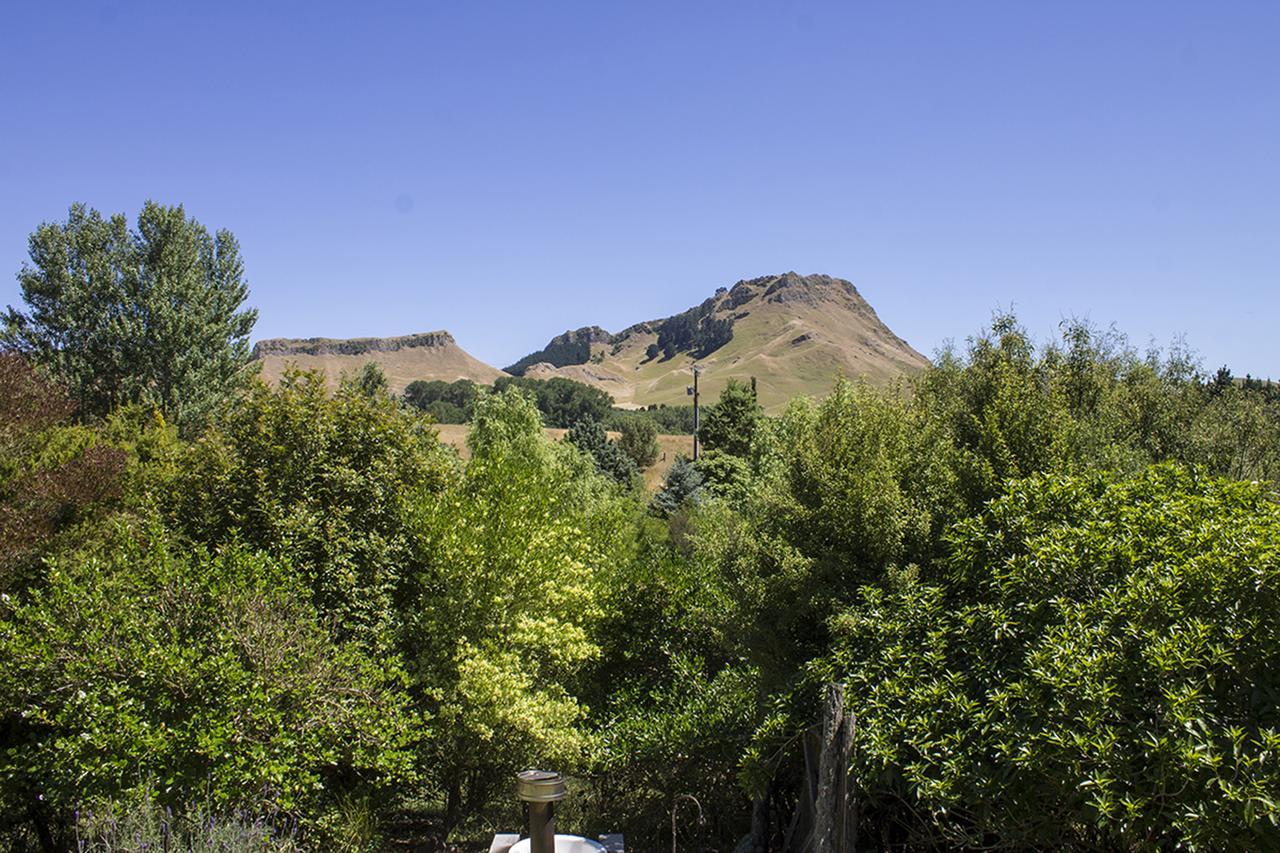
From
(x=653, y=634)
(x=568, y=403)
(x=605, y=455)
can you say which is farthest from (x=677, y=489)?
(x=568, y=403)

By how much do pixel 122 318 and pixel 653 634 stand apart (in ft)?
71.3

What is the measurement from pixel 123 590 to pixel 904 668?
8332 millimetres

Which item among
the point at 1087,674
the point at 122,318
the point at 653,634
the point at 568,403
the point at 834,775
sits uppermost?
the point at 568,403

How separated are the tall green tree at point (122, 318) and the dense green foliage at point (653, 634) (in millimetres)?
13230

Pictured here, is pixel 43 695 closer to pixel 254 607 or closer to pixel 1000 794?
pixel 254 607

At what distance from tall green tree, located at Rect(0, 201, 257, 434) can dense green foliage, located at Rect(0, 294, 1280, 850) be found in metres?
13.2

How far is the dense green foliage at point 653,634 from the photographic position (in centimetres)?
577

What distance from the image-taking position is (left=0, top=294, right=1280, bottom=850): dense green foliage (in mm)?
5773

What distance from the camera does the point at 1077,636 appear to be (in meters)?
5.99

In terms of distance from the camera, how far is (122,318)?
25.2 metres

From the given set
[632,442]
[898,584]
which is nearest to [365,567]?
[898,584]

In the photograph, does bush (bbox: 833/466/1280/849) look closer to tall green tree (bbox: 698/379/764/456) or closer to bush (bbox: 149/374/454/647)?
bush (bbox: 149/374/454/647)

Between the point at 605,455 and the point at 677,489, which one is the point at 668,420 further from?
the point at 677,489

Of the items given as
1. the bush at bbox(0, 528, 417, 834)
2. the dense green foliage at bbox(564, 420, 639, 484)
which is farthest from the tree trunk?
the dense green foliage at bbox(564, 420, 639, 484)
